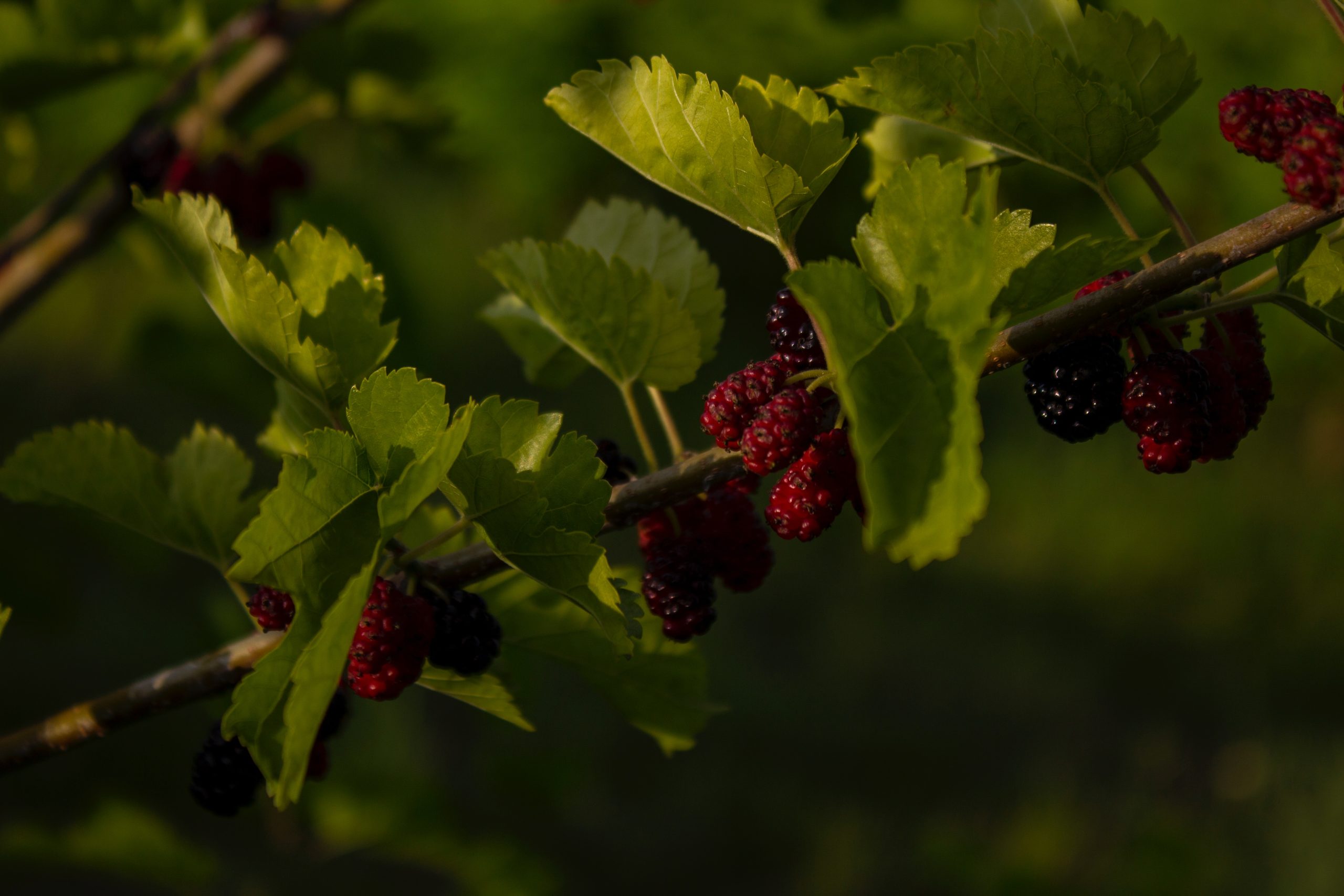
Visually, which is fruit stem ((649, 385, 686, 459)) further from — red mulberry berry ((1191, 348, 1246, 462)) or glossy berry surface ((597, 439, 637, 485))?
red mulberry berry ((1191, 348, 1246, 462))

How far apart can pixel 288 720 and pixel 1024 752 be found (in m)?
2.32

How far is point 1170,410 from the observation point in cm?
29

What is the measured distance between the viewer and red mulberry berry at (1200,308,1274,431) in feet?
1.10

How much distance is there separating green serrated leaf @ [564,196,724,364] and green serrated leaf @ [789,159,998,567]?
0.43 feet

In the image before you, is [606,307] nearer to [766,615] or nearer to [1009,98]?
[1009,98]

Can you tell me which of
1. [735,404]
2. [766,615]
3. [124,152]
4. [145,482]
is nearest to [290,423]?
[145,482]

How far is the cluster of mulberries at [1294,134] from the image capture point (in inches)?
10.4

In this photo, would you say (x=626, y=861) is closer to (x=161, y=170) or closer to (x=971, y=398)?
(x=161, y=170)

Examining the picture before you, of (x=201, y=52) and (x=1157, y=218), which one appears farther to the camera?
(x=1157, y=218)

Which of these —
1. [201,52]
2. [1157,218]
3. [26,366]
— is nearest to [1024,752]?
[1157,218]

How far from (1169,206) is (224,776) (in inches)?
14.3

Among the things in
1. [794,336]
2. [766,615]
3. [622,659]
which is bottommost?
[766,615]

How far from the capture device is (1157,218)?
114cm

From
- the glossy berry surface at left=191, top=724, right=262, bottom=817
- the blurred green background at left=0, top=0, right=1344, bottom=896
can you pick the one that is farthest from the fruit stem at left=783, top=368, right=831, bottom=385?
the blurred green background at left=0, top=0, right=1344, bottom=896
